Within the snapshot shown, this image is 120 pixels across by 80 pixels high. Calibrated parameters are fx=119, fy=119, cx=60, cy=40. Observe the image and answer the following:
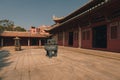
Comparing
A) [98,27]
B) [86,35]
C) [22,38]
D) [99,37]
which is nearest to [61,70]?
[98,27]

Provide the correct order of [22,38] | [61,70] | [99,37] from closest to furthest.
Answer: [61,70]
[99,37]
[22,38]

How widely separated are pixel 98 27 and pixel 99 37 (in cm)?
182

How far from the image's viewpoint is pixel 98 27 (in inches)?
436

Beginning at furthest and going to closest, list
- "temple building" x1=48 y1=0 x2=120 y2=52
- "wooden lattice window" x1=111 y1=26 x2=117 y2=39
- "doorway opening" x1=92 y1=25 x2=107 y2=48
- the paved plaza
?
"doorway opening" x1=92 y1=25 x2=107 y2=48 < "wooden lattice window" x1=111 y1=26 x2=117 y2=39 < "temple building" x1=48 y1=0 x2=120 y2=52 < the paved plaza

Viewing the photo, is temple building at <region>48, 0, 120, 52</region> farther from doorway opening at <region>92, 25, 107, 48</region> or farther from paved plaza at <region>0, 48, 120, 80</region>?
paved plaza at <region>0, 48, 120, 80</region>

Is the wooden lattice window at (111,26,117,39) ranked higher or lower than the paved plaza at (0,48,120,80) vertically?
higher

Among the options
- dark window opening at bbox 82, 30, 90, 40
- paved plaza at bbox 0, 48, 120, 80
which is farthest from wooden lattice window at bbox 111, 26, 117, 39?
dark window opening at bbox 82, 30, 90, 40

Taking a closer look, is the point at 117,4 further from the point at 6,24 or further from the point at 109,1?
→ the point at 6,24

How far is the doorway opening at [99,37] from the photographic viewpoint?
456 inches

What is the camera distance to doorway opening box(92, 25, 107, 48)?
38.0 feet

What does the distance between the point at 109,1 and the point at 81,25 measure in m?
6.35

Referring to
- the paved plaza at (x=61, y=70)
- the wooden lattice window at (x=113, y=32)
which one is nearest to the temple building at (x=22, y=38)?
the paved plaza at (x=61, y=70)

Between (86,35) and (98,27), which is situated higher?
(98,27)

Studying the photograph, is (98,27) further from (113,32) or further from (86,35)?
(113,32)
